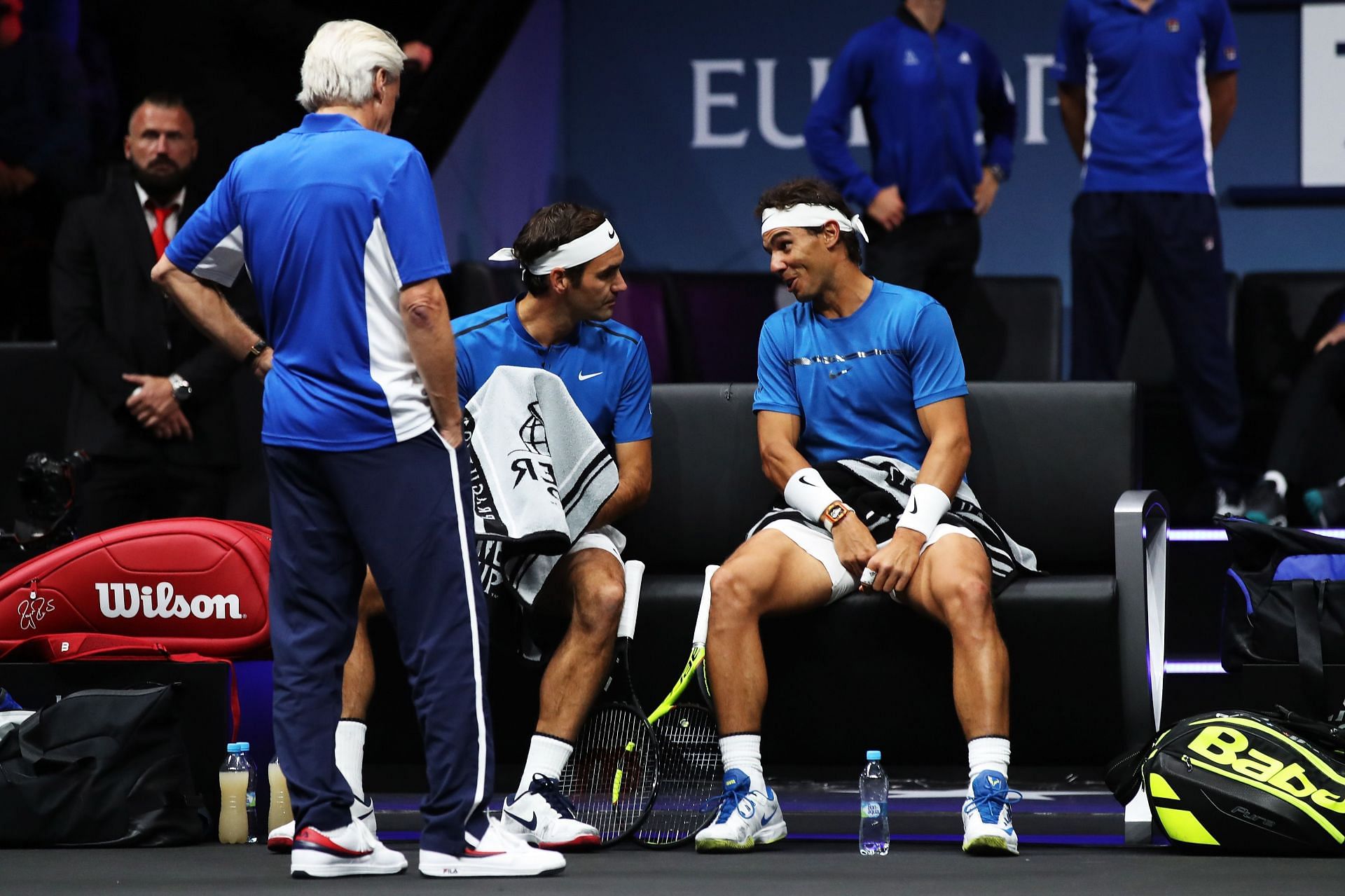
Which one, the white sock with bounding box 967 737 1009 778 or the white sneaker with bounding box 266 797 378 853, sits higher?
the white sock with bounding box 967 737 1009 778

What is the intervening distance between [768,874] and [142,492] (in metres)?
2.36

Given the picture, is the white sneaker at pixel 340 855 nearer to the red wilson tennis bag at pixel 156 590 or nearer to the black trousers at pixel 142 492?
the red wilson tennis bag at pixel 156 590

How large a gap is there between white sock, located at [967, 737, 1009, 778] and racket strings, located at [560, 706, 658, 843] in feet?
2.14

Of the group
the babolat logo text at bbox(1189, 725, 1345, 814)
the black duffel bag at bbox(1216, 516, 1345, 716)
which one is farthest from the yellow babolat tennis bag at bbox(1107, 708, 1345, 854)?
the black duffel bag at bbox(1216, 516, 1345, 716)

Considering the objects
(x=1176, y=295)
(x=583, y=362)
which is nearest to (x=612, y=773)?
(x=583, y=362)

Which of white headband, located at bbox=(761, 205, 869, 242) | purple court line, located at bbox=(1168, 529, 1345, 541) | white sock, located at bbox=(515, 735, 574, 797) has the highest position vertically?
white headband, located at bbox=(761, 205, 869, 242)

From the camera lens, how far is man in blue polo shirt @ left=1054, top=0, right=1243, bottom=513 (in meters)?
5.41

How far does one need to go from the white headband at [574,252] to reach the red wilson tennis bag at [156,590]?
865mm

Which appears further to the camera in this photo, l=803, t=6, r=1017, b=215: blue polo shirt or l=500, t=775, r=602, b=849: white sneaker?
l=803, t=6, r=1017, b=215: blue polo shirt

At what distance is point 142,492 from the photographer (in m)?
4.86

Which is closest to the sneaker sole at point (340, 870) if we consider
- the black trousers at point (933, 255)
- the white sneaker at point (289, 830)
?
the white sneaker at point (289, 830)

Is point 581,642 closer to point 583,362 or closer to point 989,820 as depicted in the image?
point 583,362

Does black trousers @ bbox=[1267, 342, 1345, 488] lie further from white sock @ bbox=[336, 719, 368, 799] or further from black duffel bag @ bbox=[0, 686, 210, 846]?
black duffel bag @ bbox=[0, 686, 210, 846]

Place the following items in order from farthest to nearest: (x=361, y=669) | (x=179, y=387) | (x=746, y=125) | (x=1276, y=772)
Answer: (x=746, y=125) < (x=179, y=387) < (x=361, y=669) < (x=1276, y=772)
